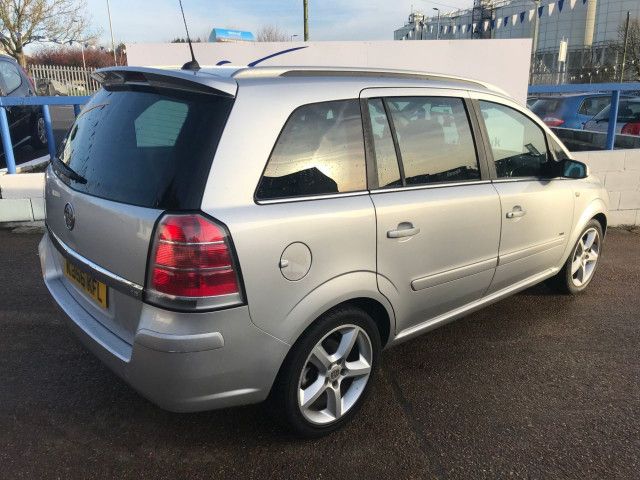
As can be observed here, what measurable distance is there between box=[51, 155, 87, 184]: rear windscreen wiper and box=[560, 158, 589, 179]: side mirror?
296 centimetres

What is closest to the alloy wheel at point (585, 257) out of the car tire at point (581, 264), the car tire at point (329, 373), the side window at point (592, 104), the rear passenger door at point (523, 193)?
the car tire at point (581, 264)

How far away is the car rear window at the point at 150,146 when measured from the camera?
2082 millimetres

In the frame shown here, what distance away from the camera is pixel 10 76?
9.09 meters

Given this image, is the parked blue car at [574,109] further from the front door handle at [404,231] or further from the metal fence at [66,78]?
the metal fence at [66,78]

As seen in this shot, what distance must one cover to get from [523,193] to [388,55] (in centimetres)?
396

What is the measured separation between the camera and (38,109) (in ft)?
29.3

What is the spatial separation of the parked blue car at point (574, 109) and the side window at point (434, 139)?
401 inches

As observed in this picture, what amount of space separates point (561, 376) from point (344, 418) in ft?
4.68

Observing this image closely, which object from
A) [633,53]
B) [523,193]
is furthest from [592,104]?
[633,53]

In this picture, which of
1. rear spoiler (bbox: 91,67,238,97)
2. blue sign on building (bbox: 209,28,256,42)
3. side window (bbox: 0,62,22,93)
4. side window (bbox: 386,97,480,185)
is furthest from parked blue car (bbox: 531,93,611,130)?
rear spoiler (bbox: 91,67,238,97)

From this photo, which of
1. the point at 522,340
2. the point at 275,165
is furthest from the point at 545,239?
the point at 275,165

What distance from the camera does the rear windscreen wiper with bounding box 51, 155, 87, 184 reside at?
8.26 ft

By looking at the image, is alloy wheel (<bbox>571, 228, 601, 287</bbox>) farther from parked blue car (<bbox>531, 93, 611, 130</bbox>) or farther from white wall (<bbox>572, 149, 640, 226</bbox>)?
parked blue car (<bbox>531, 93, 611, 130</bbox>)

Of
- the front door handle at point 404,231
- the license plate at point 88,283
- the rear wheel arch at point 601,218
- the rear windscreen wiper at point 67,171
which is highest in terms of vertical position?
the rear windscreen wiper at point 67,171
